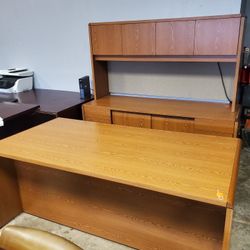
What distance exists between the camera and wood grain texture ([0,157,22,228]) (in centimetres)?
205

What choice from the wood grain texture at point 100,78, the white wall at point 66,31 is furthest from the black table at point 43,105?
the white wall at point 66,31

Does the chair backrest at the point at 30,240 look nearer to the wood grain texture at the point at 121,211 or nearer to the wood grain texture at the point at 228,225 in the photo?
the wood grain texture at the point at 228,225

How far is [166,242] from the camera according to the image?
68.3 inches

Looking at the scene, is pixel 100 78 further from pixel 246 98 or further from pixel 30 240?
pixel 30 240

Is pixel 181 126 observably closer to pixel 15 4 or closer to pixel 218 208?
pixel 218 208

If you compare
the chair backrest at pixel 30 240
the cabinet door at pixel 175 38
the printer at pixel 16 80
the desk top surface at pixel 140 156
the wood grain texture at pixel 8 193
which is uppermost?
the cabinet door at pixel 175 38

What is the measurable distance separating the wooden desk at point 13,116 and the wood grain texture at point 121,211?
1.31 feet

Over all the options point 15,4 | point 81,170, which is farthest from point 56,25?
point 81,170

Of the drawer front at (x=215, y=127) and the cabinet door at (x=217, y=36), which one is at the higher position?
the cabinet door at (x=217, y=36)

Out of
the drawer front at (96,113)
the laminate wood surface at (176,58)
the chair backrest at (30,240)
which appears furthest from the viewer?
the drawer front at (96,113)

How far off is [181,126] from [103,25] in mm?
1344

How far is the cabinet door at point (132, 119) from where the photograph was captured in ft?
8.87

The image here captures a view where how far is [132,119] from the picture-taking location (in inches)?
109

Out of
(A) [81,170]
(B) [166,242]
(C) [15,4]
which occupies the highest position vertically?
(C) [15,4]
